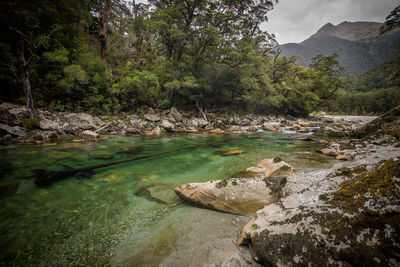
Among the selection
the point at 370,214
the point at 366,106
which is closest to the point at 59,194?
the point at 370,214

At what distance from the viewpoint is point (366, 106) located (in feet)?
179

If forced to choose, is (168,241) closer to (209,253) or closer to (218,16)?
(209,253)

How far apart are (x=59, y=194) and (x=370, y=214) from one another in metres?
4.47

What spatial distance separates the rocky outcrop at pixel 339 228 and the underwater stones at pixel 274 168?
6.24ft

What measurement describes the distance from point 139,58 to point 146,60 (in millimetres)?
1011

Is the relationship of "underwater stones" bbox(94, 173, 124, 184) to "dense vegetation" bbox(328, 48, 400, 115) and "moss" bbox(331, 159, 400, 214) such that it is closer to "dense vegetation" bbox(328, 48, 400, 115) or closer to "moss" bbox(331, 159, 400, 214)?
"moss" bbox(331, 159, 400, 214)

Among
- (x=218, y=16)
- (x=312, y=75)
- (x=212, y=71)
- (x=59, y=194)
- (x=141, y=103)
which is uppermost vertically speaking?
(x=218, y=16)

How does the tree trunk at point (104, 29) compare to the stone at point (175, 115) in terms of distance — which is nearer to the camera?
the tree trunk at point (104, 29)

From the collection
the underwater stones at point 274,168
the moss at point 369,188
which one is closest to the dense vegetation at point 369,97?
the underwater stones at point 274,168

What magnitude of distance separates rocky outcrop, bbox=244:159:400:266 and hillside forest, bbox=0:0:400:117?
6.71m

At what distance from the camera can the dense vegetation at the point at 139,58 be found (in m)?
9.17

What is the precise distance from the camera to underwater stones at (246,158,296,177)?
12.0 feet

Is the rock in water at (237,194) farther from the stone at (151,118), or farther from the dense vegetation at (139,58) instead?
the stone at (151,118)

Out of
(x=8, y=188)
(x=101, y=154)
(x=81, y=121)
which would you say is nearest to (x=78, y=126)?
(x=81, y=121)
